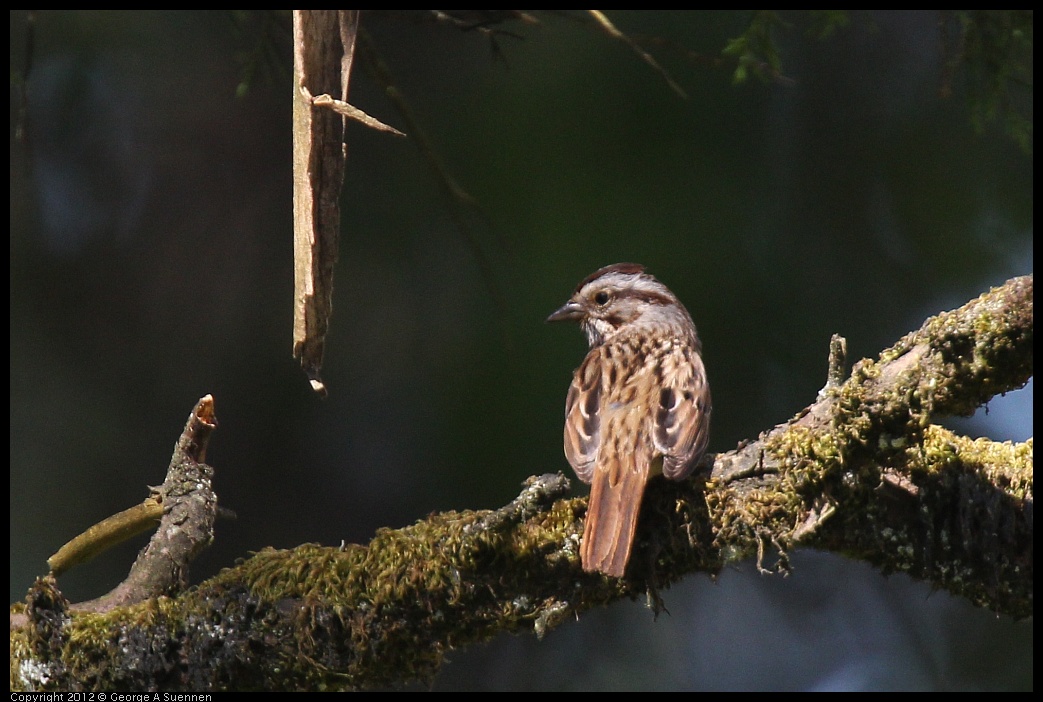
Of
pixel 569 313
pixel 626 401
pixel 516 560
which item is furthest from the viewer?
pixel 569 313

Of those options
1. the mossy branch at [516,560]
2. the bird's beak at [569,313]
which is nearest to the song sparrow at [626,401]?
the bird's beak at [569,313]

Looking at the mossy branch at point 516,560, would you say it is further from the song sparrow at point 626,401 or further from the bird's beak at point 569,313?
the bird's beak at point 569,313

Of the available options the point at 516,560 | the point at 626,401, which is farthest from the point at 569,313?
the point at 516,560

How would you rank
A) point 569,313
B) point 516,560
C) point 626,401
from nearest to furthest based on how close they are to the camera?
1. point 516,560
2. point 626,401
3. point 569,313

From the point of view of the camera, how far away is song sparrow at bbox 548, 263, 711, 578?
319cm

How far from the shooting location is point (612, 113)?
5.84m

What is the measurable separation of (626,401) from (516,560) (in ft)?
3.52

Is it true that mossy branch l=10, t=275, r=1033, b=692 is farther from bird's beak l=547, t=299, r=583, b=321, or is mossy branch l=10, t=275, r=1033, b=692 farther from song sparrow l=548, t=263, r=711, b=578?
bird's beak l=547, t=299, r=583, b=321

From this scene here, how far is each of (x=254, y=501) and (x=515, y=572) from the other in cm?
318

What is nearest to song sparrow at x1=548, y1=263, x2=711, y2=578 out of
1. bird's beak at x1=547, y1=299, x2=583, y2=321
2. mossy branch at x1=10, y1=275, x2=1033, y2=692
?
bird's beak at x1=547, y1=299, x2=583, y2=321

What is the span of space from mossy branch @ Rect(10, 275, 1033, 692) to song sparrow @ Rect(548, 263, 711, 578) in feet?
0.45

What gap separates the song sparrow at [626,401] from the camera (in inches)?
125

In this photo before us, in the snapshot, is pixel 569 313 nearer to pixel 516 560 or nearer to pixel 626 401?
pixel 626 401

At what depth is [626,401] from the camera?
13.1ft
